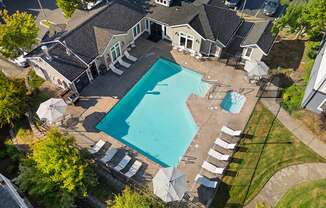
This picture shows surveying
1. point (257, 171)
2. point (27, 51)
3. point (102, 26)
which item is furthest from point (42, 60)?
point (257, 171)

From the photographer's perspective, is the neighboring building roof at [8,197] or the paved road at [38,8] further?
the paved road at [38,8]

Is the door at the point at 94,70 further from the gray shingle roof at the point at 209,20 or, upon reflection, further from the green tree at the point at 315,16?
the green tree at the point at 315,16

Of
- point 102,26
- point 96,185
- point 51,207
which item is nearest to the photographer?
point 51,207

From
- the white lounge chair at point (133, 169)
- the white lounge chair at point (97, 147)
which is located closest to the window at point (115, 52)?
the white lounge chair at point (97, 147)

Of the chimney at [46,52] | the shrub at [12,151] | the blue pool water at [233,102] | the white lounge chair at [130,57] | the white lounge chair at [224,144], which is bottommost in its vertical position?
the shrub at [12,151]

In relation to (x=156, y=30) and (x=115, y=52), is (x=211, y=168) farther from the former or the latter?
(x=156, y=30)

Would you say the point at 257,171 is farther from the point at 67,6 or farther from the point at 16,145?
the point at 67,6

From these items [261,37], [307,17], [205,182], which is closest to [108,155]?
[205,182]
